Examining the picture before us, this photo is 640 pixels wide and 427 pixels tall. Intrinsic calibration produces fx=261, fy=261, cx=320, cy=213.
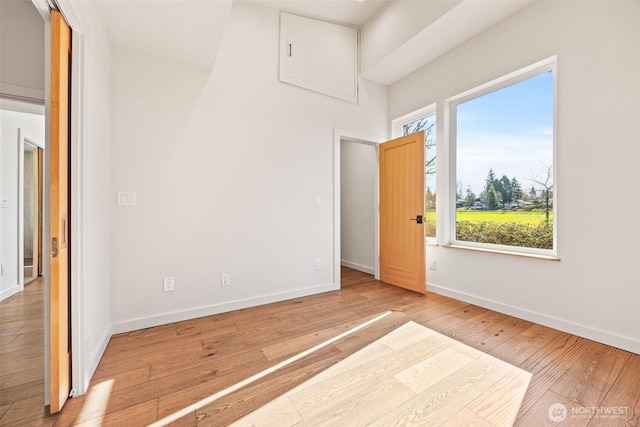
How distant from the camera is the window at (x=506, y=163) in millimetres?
2498

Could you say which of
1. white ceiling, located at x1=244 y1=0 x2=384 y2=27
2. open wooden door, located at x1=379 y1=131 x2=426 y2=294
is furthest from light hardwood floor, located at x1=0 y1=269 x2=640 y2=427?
white ceiling, located at x1=244 y1=0 x2=384 y2=27

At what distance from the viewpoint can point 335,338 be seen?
2.14 m

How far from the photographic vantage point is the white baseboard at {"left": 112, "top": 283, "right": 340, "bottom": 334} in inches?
89.1

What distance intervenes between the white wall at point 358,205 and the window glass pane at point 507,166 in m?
1.26

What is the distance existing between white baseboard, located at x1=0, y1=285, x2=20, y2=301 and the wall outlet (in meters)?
2.19

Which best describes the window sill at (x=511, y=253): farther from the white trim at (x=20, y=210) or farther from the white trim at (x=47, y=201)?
the white trim at (x=20, y=210)

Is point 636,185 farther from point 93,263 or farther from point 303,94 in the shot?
point 93,263

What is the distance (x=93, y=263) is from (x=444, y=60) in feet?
13.2

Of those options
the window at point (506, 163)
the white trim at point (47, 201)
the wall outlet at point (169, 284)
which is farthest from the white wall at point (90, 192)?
the window at point (506, 163)

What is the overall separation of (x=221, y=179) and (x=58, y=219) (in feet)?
4.66

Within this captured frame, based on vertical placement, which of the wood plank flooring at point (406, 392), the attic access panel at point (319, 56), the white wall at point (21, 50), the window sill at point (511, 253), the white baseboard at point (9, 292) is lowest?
the wood plank flooring at point (406, 392)

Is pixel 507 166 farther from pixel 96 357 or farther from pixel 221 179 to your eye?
pixel 96 357

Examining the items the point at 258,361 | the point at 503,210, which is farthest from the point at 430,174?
the point at 258,361

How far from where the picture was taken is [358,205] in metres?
4.61
